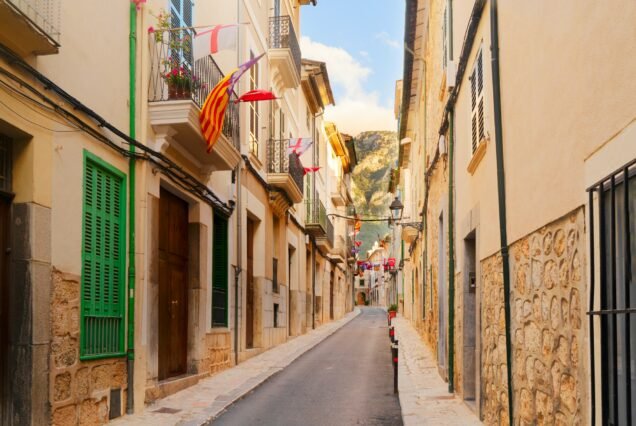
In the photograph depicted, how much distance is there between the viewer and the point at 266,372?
13555 mm

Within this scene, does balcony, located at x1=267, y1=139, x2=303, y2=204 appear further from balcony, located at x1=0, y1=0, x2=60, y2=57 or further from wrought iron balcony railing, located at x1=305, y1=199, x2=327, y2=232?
balcony, located at x1=0, y1=0, x2=60, y2=57

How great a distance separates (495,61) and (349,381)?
749 centimetres

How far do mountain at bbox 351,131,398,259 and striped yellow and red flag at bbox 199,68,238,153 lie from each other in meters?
103

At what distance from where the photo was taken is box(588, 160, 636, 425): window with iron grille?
11.0ft

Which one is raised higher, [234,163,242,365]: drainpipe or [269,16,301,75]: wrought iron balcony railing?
[269,16,301,75]: wrought iron balcony railing

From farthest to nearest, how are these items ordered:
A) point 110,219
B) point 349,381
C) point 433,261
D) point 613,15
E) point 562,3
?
point 433,261
point 349,381
point 110,219
point 562,3
point 613,15

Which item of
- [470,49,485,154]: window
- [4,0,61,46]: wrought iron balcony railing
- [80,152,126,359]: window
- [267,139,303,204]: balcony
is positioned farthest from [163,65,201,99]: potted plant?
[267,139,303,204]: balcony

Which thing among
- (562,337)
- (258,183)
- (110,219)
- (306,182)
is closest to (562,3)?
(562,337)

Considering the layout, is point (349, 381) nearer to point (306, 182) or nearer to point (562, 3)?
point (562, 3)

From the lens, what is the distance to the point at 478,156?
7965mm

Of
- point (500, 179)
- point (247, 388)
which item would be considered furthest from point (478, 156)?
point (247, 388)

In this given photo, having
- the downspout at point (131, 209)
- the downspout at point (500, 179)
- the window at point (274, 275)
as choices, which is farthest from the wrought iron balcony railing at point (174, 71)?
the window at point (274, 275)

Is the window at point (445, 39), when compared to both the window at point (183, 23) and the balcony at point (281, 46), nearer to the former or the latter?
the window at point (183, 23)

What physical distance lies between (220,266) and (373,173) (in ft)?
418
